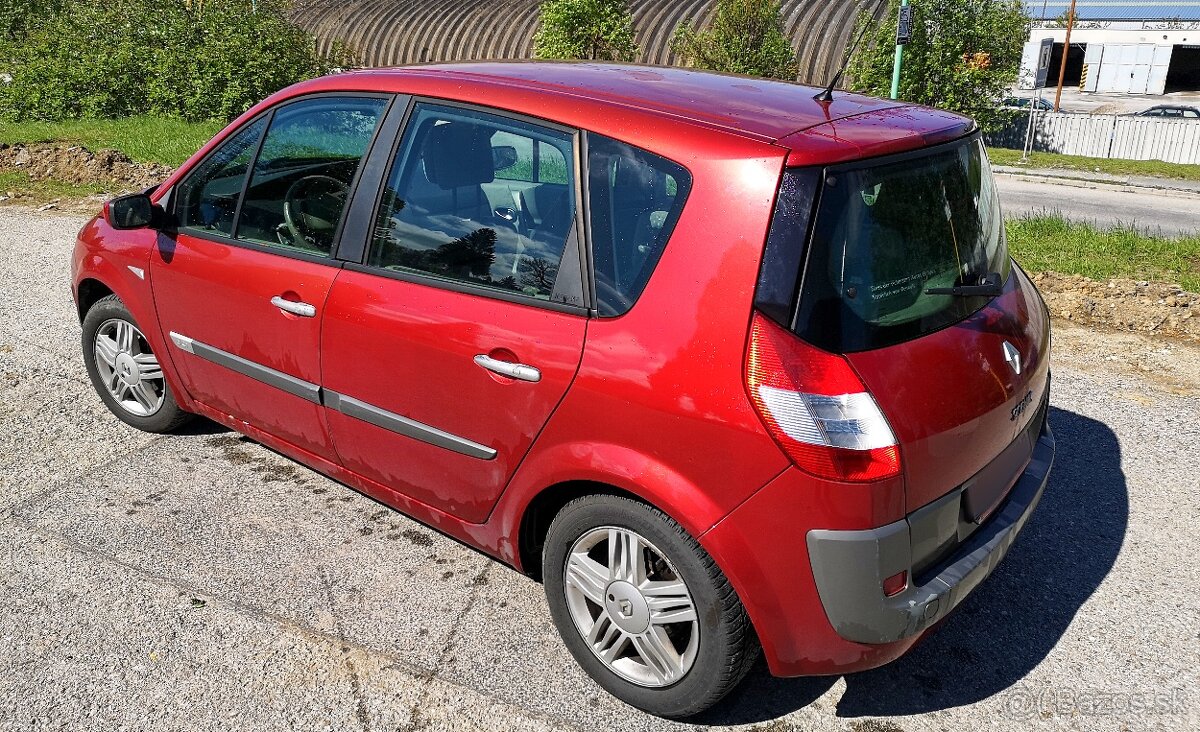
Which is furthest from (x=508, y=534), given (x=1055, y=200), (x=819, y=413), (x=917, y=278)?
(x=1055, y=200)

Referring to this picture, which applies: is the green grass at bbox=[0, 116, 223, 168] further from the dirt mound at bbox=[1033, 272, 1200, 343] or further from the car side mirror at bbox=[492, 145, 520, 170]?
the car side mirror at bbox=[492, 145, 520, 170]

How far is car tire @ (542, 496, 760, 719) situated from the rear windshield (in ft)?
2.35

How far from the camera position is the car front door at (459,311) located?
2.90 meters

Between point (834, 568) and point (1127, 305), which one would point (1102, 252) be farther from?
point (834, 568)

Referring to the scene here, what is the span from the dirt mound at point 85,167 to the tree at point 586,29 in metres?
12.5

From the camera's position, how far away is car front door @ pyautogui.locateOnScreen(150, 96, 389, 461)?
3.57 metres

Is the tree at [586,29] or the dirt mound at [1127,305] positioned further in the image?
the tree at [586,29]

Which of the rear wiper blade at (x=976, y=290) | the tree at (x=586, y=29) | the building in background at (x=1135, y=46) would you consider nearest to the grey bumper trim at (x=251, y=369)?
the rear wiper blade at (x=976, y=290)

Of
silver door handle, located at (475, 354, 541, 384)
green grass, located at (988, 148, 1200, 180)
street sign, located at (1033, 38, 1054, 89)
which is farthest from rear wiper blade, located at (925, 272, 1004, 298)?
street sign, located at (1033, 38, 1054, 89)

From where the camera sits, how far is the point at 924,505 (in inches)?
102

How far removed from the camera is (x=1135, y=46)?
55.5m

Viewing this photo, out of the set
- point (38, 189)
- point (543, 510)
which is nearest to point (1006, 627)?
point (543, 510)

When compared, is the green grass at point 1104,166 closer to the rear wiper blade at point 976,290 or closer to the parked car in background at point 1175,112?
the parked car in background at point 1175,112

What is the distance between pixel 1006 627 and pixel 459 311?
223cm
